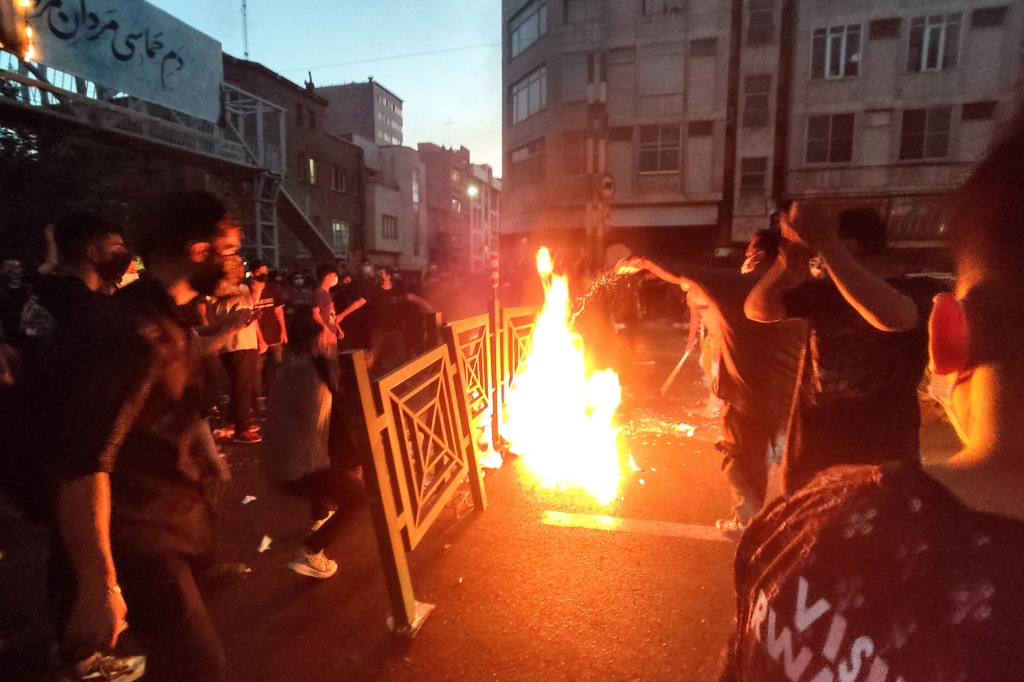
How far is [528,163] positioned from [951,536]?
33950mm

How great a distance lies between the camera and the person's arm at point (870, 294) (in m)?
1.97

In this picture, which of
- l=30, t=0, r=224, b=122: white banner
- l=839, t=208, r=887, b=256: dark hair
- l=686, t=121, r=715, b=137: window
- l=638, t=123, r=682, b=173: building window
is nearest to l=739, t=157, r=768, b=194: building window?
l=686, t=121, r=715, b=137: window

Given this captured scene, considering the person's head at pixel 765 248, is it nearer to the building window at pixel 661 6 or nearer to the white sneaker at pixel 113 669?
the white sneaker at pixel 113 669

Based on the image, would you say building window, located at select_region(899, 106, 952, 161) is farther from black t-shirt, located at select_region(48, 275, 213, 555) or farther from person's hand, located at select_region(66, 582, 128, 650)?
person's hand, located at select_region(66, 582, 128, 650)

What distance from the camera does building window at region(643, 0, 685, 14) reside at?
1081 inches

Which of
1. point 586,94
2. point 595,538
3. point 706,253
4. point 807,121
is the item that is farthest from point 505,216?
point 595,538

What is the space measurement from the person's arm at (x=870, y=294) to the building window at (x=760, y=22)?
101ft

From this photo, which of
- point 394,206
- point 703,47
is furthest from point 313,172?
point 703,47

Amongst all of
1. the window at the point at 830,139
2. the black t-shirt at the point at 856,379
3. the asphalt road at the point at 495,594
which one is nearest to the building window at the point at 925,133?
the window at the point at 830,139

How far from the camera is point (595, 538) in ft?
13.9

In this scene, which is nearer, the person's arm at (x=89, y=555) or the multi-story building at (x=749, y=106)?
the person's arm at (x=89, y=555)

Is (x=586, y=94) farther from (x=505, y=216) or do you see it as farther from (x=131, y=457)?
(x=131, y=457)

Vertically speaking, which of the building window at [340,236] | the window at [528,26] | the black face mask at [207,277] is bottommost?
the black face mask at [207,277]

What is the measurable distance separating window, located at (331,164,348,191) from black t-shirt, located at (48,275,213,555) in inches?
1410
